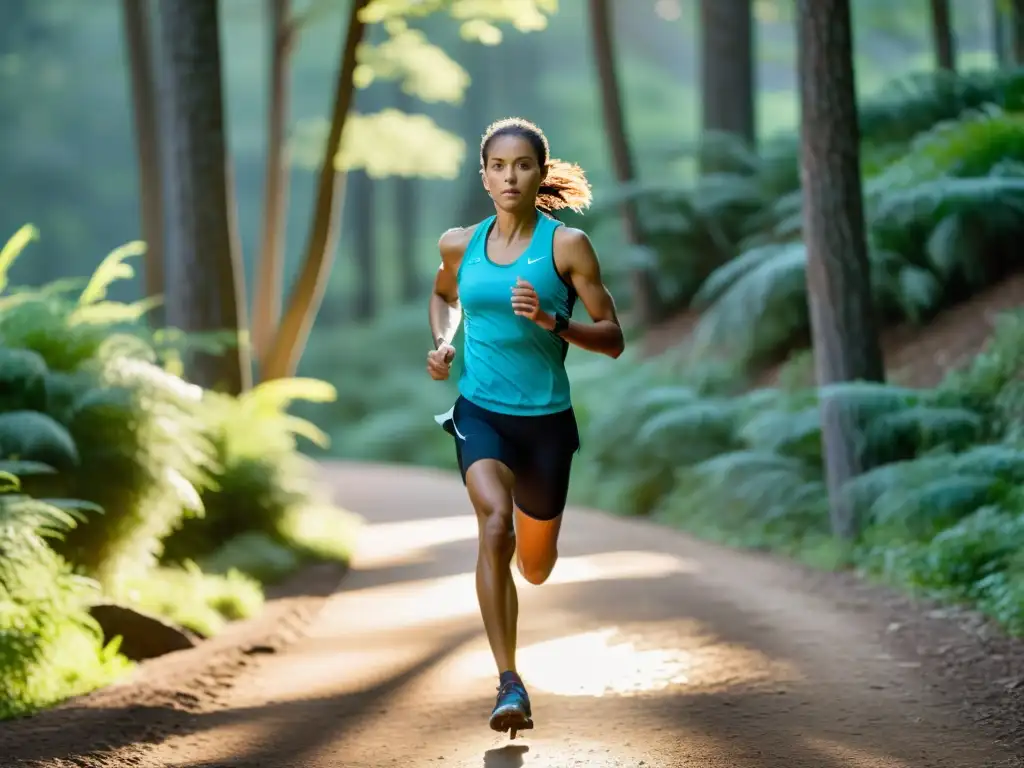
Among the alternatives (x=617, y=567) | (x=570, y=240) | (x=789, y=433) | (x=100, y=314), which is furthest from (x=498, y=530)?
(x=789, y=433)

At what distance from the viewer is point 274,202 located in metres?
18.5

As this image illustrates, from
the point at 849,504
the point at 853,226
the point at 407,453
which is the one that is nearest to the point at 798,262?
the point at 853,226

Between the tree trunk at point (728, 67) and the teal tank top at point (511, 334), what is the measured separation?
45.0ft

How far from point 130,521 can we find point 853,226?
216 inches

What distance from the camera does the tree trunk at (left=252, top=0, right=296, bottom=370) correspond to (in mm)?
17484

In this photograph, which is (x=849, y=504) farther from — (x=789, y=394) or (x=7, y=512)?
(x=7, y=512)

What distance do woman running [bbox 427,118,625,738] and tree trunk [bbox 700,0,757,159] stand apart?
13649 millimetres

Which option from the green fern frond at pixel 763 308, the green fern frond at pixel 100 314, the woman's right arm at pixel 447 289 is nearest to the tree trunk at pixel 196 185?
the green fern frond at pixel 100 314

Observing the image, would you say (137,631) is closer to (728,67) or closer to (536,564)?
(536,564)

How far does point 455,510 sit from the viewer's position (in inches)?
540

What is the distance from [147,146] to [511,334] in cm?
1410

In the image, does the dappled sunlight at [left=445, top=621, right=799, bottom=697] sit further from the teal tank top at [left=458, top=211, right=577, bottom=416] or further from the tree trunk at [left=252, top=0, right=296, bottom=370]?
the tree trunk at [left=252, top=0, right=296, bottom=370]

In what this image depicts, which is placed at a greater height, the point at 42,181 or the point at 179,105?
the point at 42,181

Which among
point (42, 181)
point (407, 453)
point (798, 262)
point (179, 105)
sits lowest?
point (407, 453)
